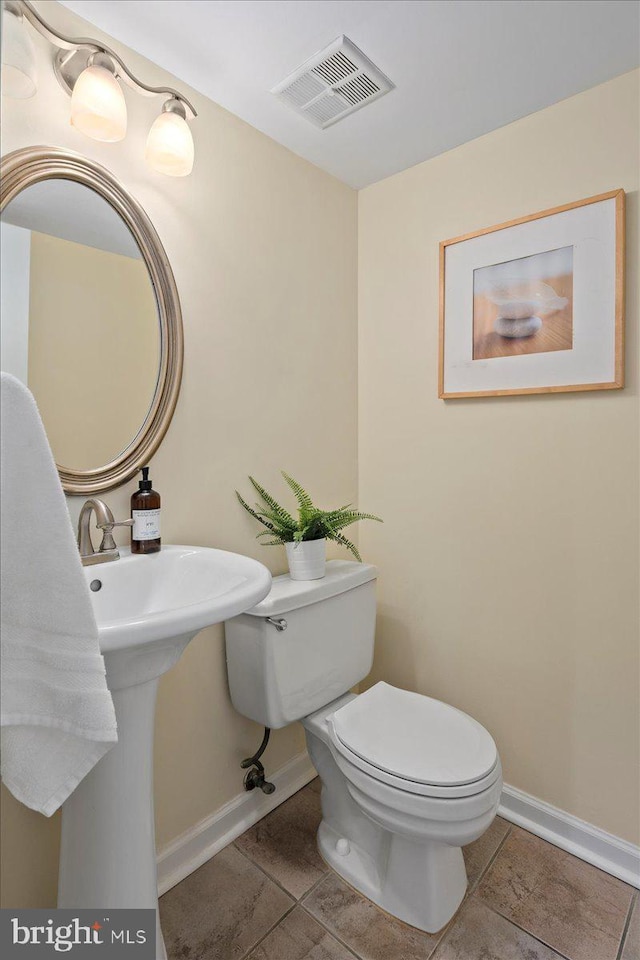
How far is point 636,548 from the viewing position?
1.46 meters

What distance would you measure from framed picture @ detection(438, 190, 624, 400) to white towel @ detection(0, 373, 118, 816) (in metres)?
1.40

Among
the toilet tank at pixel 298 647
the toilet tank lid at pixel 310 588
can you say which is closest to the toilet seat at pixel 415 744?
the toilet tank at pixel 298 647

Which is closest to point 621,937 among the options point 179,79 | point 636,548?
point 636,548

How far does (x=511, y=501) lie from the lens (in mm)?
1694

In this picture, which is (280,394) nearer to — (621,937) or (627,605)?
(627,605)

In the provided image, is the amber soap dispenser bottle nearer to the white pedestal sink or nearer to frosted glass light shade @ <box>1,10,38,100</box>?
the white pedestal sink

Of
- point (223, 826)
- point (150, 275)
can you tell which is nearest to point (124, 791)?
point (223, 826)

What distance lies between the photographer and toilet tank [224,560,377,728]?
1463mm

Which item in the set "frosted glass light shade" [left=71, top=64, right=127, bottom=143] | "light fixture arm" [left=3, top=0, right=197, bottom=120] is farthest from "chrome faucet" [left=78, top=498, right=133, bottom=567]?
"light fixture arm" [left=3, top=0, right=197, bottom=120]

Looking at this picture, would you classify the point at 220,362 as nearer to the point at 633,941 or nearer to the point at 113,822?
the point at 113,822

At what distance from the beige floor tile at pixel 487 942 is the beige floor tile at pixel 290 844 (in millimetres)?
378

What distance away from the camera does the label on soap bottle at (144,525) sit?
4.23 ft

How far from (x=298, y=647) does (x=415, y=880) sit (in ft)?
2.09

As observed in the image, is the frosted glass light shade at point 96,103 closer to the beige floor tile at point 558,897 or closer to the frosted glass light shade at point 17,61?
the frosted glass light shade at point 17,61
